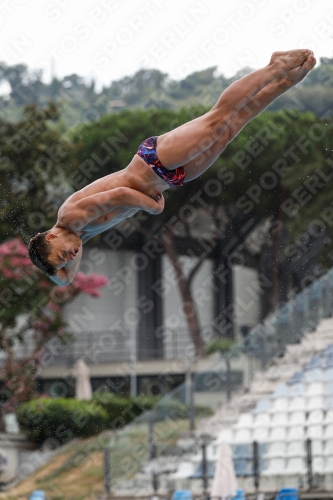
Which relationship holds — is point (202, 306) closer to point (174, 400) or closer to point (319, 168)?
point (319, 168)

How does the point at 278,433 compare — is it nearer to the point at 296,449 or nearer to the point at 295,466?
the point at 296,449

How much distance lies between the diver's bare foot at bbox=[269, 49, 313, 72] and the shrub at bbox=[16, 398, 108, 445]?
11.8 meters

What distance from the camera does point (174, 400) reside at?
41.6 ft

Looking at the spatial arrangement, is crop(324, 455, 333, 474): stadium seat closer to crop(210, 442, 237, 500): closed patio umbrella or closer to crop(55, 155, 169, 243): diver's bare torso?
crop(210, 442, 237, 500): closed patio umbrella

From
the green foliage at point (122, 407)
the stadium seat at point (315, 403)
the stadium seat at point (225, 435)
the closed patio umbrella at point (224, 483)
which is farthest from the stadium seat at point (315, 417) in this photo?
the green foliage at point (122, 407)

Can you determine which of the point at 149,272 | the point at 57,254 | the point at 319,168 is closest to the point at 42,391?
the point at 149,272

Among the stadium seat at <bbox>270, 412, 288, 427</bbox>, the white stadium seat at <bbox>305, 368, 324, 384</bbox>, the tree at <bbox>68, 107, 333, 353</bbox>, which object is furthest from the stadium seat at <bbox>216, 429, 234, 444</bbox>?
the tree at <bbox>68, 107, 333, 353</bbox>

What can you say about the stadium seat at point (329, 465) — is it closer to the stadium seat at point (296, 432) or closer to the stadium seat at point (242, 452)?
the stadium seat at point (296, 432)

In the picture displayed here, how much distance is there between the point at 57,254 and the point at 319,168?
495 inches

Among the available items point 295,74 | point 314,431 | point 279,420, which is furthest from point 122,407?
point 295,74

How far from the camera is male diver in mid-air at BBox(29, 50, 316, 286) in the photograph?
5648 millimetres

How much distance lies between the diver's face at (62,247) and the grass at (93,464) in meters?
7.07

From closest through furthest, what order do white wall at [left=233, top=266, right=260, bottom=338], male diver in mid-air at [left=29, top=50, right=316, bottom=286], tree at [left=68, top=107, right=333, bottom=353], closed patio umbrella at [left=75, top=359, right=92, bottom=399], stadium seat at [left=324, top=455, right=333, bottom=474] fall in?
male diver in mid-air at [left=29, top=50, right=316, bottom=286] → stadium seat at [left=324, top=455, right=333, bottom=474] → closed patio umbrella at [left=75, top=359, right=92, bottom=399] → tree at [left=68, top=107, right=333, bottom=353] → white wall at [left=233, top=266, right=260, bottom=338]

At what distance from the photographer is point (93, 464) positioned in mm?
13438
